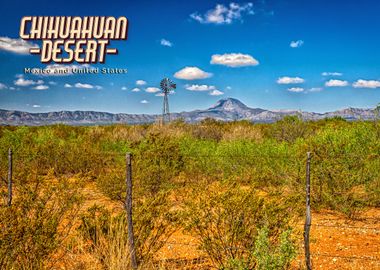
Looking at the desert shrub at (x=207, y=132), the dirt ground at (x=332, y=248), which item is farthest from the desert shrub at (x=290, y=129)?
the dirt ground at (x=332, y=248)

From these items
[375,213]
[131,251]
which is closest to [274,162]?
[375,213]

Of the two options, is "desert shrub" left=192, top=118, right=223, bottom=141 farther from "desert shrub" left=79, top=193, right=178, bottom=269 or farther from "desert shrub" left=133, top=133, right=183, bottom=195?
"desert shrub" left=79, top=193, right=178, bottom=269

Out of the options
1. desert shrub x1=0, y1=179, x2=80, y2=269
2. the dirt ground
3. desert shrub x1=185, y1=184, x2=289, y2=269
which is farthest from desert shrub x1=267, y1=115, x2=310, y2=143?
desert shrub x1=0, y1=179, x2=80, y2=269

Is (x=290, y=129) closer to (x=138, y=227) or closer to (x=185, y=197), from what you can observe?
(x=185, y=197)

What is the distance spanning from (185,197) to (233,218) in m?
2.18

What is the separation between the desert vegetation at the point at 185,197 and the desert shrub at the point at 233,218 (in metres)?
0.01

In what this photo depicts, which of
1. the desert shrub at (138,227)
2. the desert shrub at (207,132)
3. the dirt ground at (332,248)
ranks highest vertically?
the desert shrub at (207,132)

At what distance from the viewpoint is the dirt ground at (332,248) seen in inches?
280

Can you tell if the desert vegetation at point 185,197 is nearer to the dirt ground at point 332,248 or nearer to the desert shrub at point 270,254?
the desert shrub at point 270,254

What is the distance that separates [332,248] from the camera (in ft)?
27.0

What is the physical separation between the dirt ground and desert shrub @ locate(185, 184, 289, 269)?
48 cm

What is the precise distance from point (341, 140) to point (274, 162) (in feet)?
8.63

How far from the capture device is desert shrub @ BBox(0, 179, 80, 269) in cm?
491

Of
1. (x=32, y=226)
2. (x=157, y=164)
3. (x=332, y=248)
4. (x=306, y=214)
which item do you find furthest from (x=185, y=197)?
(x=157, y=164)
